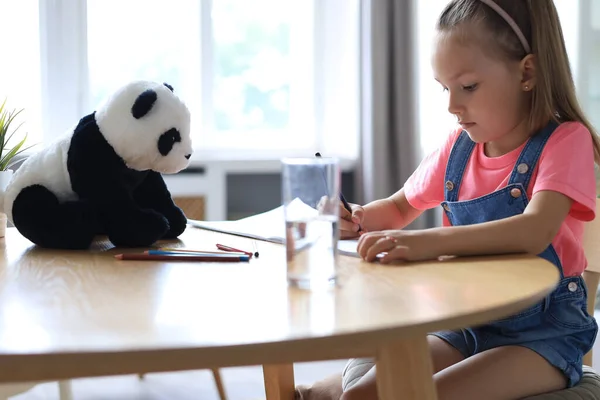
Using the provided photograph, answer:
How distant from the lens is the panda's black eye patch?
107cm

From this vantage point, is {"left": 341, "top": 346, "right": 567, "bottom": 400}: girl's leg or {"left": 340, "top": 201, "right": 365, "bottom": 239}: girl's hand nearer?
{"left": 341, "top": 346, "right": 567, "bottom": 400}: girl's leg

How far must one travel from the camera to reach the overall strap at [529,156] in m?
1.07

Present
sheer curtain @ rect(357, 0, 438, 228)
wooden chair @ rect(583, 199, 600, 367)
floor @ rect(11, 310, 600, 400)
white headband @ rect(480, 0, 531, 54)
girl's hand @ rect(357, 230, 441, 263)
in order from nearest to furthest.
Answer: girl's hand @ rect(357, 230, 441, 263), white headband @ rect(480, 0, 531, 54), wooden chair @ rect(583, 199, 600, 367), floor @ rect(11, 310, 600, 400), sheer curtain @ rect(357, 0, 438, 228)

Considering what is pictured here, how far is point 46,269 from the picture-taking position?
2.81 ft

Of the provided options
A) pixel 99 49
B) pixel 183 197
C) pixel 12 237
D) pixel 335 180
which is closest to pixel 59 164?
pixel 12 237

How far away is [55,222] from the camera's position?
101 centimetres

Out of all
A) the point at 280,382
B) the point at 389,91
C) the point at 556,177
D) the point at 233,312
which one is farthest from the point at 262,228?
the point at 389,91

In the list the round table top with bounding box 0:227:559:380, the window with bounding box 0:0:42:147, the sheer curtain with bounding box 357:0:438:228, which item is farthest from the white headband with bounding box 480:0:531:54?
the window with bounding box 0:0:42:147

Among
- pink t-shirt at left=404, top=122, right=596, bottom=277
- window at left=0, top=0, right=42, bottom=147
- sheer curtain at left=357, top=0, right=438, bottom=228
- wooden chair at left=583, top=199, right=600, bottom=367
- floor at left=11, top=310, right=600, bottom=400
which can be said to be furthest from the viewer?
window at left=0, top=0, right=42, bottom=147

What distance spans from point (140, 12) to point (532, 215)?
2573 millimetres

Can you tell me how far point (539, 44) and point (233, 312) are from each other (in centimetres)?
71

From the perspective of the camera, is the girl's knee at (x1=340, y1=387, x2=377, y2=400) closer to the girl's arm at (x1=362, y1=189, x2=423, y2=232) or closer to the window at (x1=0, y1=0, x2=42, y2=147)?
the girl's arm at (x1=362, y1=189, x2=423, y2=232)

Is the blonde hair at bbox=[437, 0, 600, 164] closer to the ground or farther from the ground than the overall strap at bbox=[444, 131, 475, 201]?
farther from the ground

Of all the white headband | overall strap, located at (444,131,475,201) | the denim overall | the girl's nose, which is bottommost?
the denim overall
